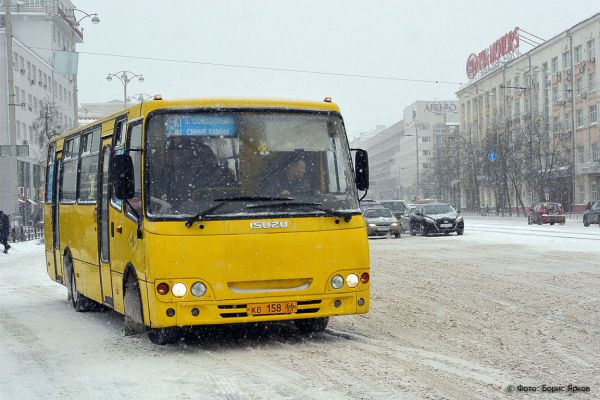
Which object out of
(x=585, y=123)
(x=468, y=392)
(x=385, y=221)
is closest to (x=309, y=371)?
(x=468, y=392)

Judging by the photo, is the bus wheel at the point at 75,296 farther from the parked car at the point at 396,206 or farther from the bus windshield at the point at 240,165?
the parked car at the point at 396,206

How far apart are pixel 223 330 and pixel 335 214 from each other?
2.35 m

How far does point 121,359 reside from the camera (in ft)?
28.5

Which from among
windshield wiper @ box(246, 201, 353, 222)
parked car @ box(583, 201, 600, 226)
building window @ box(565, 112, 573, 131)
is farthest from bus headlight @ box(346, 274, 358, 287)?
building window @ box(565, 112, 573, 131)

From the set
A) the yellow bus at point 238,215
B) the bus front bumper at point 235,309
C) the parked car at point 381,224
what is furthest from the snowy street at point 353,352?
the parked car at point 381,224

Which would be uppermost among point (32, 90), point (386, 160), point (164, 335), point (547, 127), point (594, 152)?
point (32, 90)

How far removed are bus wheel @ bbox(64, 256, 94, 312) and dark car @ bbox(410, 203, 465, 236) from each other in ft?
87.4

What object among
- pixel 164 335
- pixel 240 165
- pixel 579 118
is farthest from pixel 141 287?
pixel 579 118

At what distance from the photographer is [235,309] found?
8906mm

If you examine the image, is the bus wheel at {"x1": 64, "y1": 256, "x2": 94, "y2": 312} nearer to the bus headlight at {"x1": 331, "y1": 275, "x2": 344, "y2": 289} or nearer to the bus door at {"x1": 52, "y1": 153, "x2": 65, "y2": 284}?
the bus door at {"x1": 52, "y1": 153, "x2": 65, "y2": 284}

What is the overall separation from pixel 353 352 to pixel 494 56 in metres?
87.4

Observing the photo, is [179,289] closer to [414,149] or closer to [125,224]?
[125,224]

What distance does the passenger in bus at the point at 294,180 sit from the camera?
9258 mm

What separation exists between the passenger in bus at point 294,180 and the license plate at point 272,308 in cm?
110
